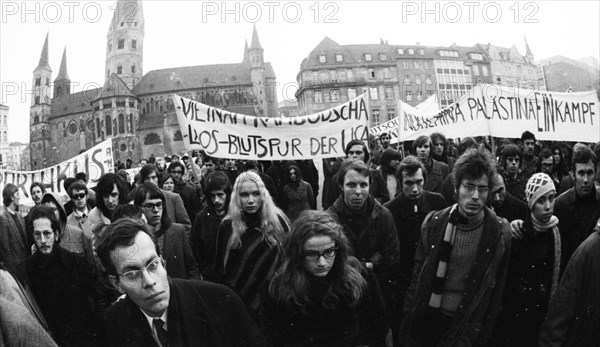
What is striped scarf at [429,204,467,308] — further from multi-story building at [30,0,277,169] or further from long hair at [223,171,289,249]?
multi-story building at [30,0,277,169]

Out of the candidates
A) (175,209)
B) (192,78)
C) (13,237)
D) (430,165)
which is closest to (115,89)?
(192,78)

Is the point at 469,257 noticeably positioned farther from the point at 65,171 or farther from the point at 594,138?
the point at 65,171

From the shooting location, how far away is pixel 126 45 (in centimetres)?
10112

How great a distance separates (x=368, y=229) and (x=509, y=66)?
293 feet

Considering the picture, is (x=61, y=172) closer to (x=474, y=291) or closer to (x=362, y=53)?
(x=474, y=291)

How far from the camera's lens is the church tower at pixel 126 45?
326ft

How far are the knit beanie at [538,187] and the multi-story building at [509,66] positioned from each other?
278ft

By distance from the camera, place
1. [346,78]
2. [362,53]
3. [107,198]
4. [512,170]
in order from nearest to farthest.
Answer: [107,198] → [512,170] → [346,78] → [362,53]

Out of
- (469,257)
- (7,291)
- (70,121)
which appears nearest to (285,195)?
(469,257)

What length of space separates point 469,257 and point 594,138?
7.70 m

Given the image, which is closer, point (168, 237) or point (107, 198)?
point (168, 237)

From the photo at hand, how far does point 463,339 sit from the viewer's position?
312 cm

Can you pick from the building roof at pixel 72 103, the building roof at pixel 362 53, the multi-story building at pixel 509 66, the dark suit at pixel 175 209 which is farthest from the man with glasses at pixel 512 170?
the building roof at pixel 72 103

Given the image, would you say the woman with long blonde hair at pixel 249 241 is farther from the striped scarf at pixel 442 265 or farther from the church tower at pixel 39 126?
the church tower at pixel 39 126
